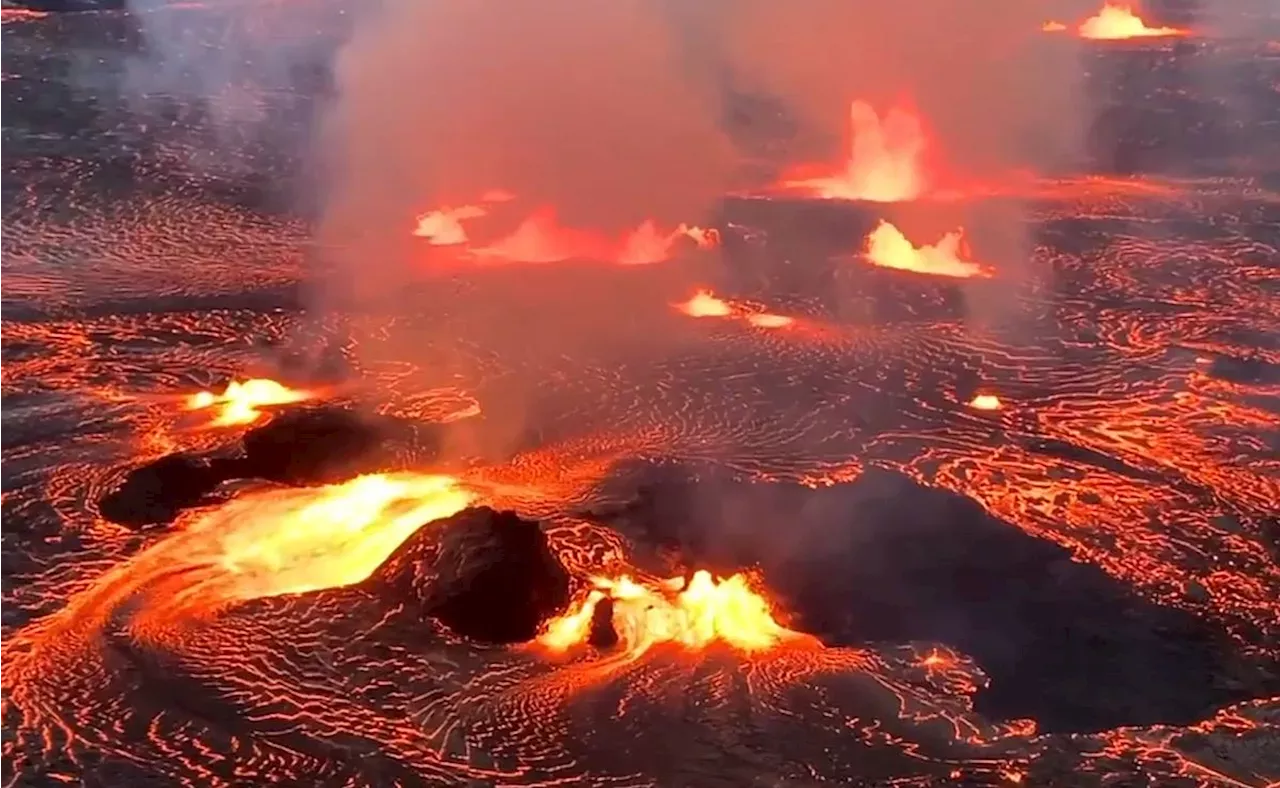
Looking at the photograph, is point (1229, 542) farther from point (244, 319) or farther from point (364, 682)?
point (244, 319)

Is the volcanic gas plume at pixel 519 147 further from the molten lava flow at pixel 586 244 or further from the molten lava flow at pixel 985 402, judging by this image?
the molten lava flow at pixel 985 402

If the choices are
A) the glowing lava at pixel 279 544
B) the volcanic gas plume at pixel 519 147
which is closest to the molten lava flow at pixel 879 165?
the volcanic gas plume at pixel 519 147

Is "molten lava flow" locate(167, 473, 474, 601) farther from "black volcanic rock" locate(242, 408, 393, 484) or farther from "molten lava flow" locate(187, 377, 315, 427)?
"molten lava flow" locate(187, 377, 315, 427)

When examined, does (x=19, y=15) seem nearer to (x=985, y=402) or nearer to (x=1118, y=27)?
(x=1118, y=27)

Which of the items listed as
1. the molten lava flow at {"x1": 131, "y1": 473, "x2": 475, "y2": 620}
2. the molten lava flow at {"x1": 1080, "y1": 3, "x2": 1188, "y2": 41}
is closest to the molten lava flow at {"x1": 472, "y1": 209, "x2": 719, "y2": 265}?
the molten lava flow at {"x1": 131, "y1": 473, "x2": 475, "y2": 620}

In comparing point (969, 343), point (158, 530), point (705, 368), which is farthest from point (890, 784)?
point (969, 343)

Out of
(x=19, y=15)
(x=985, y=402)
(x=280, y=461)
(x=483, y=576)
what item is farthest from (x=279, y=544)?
(x=19, y=15)
